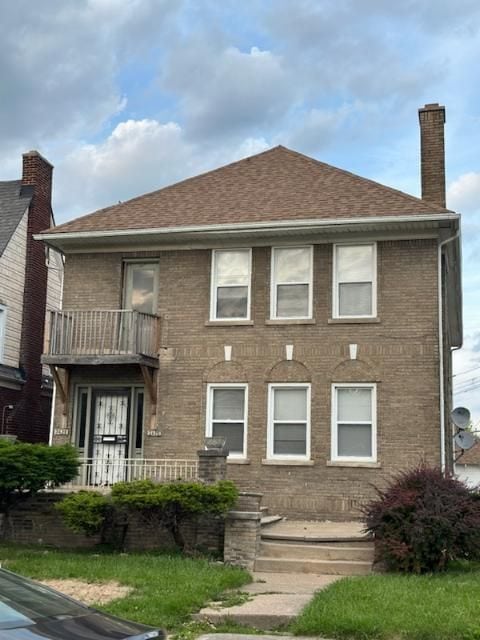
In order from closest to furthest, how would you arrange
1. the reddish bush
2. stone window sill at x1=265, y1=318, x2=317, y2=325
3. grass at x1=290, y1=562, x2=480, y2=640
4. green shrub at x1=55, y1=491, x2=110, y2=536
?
1. grass at x1=290, y1=562, x2=480, y2=640
2. the reddish bush
3. green shrub at x1=55, y1=491, x2=110, y2=536
4. stone window sill at x1=265, y1=318, x2=317, y2=325

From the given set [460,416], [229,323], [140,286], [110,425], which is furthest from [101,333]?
[460,416]

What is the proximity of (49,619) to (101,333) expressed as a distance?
1345 cm

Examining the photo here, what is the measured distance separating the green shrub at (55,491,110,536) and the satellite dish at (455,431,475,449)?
8498mm

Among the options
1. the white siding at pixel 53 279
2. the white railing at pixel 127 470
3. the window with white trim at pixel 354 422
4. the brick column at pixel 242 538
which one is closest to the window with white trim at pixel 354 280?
the window with white trim at pixel 354 422

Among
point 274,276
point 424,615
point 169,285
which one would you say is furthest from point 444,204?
point 424,615

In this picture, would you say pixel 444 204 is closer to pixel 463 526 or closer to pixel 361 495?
pixel 361 495

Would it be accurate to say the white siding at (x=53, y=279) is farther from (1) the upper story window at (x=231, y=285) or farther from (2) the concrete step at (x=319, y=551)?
(2) the concrete step at (x=319, y=551)

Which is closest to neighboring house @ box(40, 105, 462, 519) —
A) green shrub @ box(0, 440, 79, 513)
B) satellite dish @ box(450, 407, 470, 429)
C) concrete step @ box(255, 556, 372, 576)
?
satellite dish @ box(450, 407, 470, 429)

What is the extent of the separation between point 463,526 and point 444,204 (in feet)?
29.0

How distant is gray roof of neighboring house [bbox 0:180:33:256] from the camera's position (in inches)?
872

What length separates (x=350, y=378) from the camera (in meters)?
16.3

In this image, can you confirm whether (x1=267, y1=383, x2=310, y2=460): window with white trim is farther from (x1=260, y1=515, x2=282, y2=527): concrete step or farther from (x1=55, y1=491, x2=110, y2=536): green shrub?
(x1=55, y1=491, x2=110, y2=536): green shrub

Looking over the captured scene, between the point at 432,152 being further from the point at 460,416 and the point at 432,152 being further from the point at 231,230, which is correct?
the point at 460,416

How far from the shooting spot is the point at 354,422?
16.2 m
